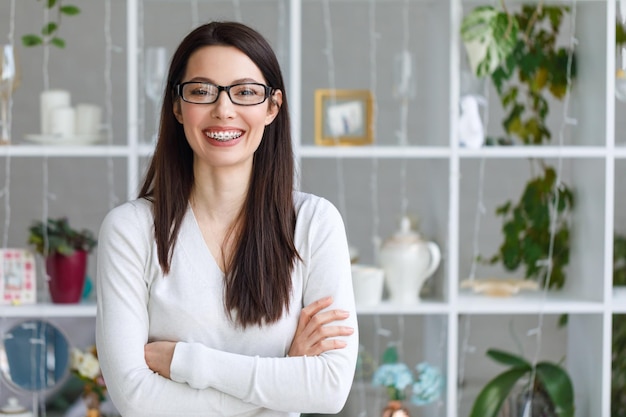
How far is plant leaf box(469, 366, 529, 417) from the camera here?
315 cm

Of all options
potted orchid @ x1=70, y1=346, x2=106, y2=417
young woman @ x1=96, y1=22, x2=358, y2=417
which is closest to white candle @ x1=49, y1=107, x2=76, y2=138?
potted orchid @ x1=70, y1=346, x2=106, y2=417

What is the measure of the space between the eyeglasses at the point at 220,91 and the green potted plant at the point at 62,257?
144 cm

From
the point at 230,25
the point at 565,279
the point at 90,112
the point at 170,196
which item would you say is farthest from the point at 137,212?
the point at 565,279

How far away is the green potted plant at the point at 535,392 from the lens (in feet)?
10.2

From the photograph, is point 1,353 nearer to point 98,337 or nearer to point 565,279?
point 98,337

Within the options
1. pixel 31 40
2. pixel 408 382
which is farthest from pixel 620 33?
pixel 31 40

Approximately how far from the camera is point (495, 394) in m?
3.17

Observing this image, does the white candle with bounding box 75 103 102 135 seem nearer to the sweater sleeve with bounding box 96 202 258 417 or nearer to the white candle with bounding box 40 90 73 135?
the white candle with bounding box 40 90 73 135

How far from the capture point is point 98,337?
171cm

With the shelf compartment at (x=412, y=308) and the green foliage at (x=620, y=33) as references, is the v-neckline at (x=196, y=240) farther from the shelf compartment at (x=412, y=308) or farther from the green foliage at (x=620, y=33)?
the green foliage at (x=620, y=33)

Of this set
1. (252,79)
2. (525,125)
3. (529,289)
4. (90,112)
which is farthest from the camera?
(525,125)

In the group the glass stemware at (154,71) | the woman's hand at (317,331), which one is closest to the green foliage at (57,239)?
the glass stemware at (154,71)

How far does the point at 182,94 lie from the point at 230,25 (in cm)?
14

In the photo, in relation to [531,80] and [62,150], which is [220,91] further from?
[531,80]
